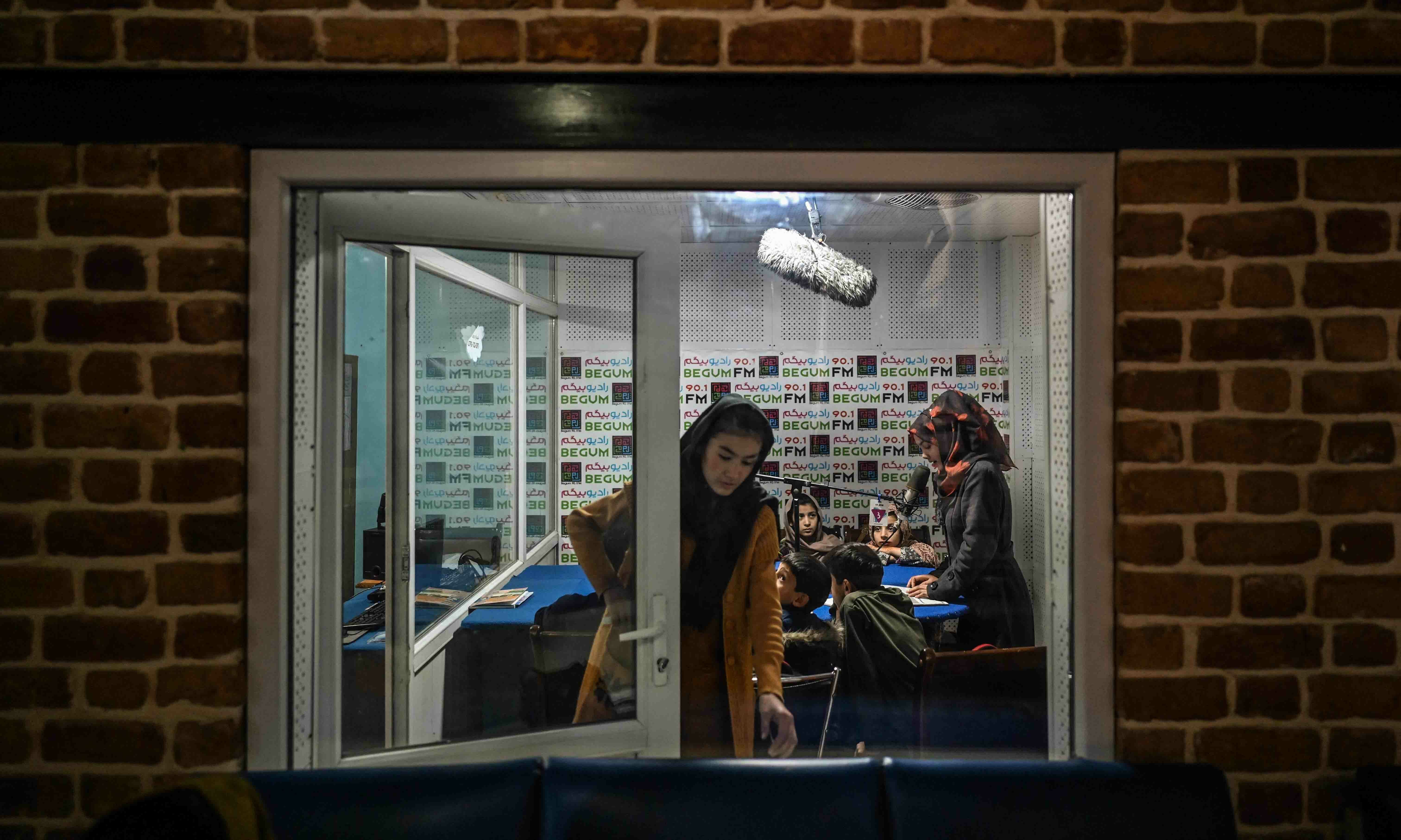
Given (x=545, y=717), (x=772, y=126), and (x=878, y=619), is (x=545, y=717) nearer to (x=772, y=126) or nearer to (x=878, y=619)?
(x=878, y=619)

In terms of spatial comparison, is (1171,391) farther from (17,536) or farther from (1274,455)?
(17,536)

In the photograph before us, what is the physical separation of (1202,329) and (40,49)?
217 centimetres

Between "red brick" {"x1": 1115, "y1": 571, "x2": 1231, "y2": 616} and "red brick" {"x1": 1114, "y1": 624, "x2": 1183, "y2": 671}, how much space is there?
3 cm

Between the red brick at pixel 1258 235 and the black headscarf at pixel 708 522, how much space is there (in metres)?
1.42

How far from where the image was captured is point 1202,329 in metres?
1.31

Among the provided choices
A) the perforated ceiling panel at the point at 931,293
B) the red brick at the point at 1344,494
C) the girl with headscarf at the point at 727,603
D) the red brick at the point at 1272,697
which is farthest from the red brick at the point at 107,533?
the perforated ceiling panel at the point at 931,293

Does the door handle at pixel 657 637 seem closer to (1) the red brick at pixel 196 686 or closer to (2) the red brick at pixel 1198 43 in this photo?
(1) the red brick at pixel 196 686

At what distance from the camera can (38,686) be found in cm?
130

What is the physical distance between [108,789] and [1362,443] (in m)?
2.36

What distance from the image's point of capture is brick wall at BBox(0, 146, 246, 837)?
1303 millimetres

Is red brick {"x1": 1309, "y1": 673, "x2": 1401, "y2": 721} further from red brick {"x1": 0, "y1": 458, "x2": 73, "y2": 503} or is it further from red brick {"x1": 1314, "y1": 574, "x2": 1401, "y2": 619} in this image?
red brick {"x1": 0, "y1": 458, "x2": 73, "y2": 503}

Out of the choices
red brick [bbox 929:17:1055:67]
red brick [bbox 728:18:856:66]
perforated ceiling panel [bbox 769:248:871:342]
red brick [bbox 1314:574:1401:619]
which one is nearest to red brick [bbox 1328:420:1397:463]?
red brick [bbox 1314:574:1401:619]

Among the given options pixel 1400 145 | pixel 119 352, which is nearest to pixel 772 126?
pixel 1400 145

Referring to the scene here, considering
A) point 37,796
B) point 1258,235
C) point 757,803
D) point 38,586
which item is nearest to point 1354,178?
point 1258,235
